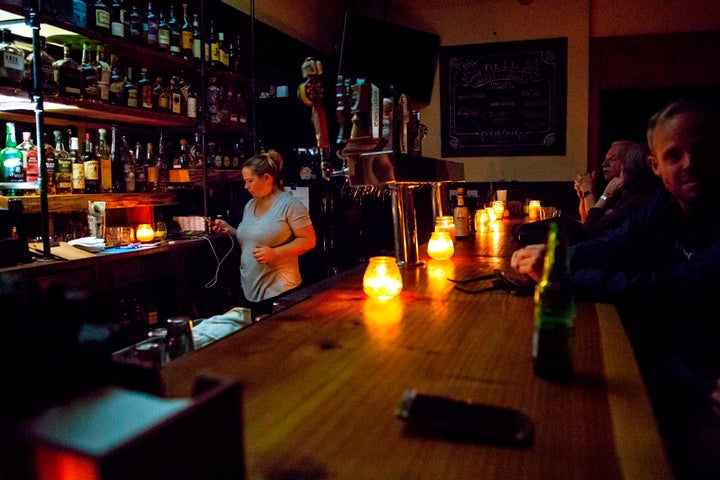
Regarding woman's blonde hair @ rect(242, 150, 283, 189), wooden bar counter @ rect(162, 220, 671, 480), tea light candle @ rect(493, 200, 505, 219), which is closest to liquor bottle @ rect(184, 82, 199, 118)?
woman's blonde hair @ rect(242, 150, 283, 189)

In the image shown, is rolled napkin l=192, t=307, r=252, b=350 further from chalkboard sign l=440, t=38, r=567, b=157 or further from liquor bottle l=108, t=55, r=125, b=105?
chalkboard sign l=440, t=38, r=567, b=157

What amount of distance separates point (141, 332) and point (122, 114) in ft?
4.11

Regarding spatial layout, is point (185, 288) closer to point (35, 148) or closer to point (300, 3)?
point (35, 148)

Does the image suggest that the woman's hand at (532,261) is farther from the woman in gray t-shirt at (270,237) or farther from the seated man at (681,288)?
the woman in gray t-shirt at (270,237)

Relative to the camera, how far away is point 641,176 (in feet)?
Result: 10.7

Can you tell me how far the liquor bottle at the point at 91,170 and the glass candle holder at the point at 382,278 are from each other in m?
2.21

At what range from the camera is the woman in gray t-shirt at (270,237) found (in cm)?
324

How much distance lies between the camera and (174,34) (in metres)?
3.66

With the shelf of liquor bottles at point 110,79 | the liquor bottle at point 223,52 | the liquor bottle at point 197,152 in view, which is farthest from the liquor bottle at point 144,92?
the liquor bottle at point 223,52

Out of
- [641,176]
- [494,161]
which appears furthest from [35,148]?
[494,161]

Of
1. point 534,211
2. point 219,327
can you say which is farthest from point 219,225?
point 534,211

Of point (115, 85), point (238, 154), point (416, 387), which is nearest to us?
point (416, 387)

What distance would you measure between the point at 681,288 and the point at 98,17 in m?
3.02

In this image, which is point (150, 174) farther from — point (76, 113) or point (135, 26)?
point (135, 26)
